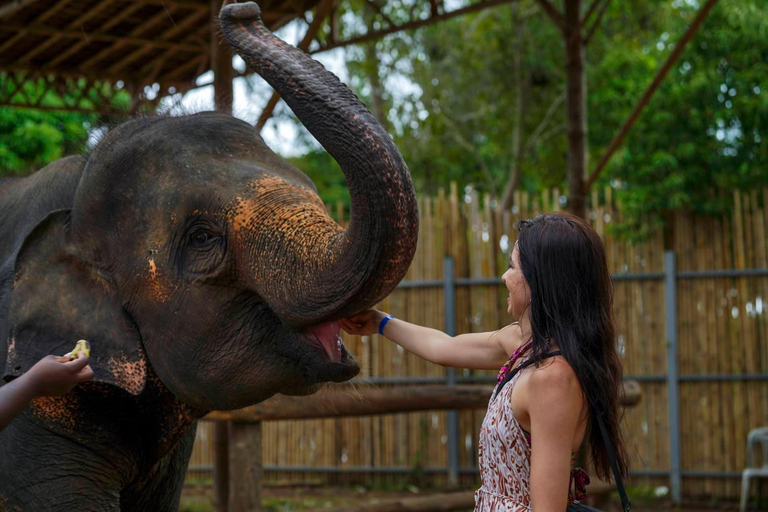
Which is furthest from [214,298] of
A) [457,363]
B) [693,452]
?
[693,452]

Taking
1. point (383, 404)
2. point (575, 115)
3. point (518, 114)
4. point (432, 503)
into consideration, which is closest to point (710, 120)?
point (575, 115)

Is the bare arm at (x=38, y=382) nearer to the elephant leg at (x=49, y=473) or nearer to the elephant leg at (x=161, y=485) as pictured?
the elephant leg at (x=49, y=473)

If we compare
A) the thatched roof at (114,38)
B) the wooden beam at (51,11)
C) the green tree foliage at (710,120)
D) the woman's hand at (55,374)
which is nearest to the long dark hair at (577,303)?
the woman's hand at (55,374)

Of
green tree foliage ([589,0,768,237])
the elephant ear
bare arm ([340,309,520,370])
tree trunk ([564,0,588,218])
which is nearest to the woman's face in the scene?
bare arm ([340,309,520,370])

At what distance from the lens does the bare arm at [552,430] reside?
188 cm

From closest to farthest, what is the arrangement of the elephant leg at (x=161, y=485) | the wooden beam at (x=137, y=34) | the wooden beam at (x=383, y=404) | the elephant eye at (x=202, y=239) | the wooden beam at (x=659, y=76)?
the elephant eye at (x=202, y=239)
the elephant leg at (x=161, y=485)
the wooden beam at (x=383, y=404)
the wooden beam at (x=659, y=76)
the wooden beam at (x=137, y=34)

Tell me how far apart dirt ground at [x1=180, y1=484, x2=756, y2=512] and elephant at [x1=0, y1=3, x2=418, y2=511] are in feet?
18.5

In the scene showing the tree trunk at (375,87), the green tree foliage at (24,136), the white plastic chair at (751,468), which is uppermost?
the tree trunk at (375,87)

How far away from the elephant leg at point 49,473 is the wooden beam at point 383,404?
2.14 m

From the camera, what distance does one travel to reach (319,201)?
2.44 meters

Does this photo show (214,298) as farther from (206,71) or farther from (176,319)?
(206,71)

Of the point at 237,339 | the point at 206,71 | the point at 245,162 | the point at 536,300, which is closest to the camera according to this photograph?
the point at 536,300

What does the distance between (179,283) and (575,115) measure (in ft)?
17.5

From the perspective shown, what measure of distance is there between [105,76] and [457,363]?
655 centimetres
